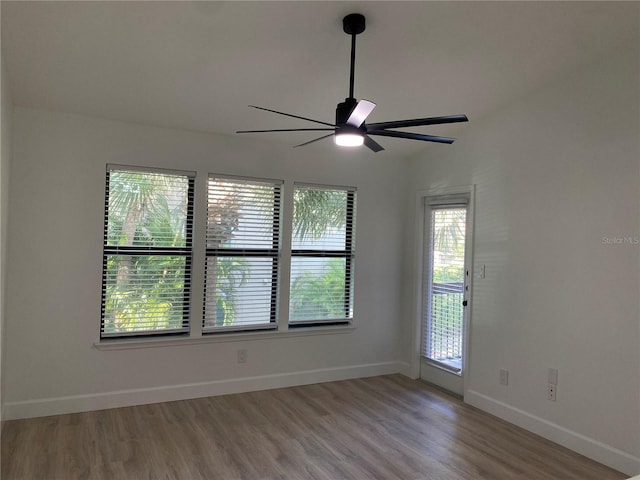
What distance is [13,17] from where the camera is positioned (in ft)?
8.45

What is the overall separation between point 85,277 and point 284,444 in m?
2.12

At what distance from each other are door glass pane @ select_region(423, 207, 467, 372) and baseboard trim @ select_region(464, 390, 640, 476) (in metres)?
0.48

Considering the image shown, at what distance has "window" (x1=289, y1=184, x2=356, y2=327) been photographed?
483cm

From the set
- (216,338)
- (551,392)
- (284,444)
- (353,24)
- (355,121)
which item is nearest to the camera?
(355,121)

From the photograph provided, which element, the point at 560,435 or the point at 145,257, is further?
the point at 145,257

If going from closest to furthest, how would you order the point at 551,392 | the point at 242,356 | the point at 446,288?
1. the point at 551,392
2. the point at 242,356
3. the point at 446,288

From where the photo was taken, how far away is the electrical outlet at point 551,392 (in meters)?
3.62

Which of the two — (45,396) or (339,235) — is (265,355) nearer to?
(339,235)

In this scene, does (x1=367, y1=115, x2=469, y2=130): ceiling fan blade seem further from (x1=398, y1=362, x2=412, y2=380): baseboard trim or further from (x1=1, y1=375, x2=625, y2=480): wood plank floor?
(x1=398, y1=362, x2=412, y2=380): baseboard trim

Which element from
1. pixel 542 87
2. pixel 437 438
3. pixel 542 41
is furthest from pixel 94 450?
pixel 542 87

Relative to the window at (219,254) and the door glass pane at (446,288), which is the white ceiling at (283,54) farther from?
the door glass pane at (446,288)

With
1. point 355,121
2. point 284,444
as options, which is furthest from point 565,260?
point 284,444

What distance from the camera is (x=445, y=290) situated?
4.82m

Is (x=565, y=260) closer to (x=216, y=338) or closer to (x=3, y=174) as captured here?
(x=216, y=338)
